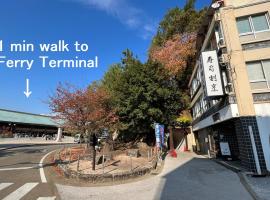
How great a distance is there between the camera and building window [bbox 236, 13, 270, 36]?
40.8 feet

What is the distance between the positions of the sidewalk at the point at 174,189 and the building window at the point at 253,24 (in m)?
8.05

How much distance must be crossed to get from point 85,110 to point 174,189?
49.8 feet

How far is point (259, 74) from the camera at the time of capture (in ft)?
39.2

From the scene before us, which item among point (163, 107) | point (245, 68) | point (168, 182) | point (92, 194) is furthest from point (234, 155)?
point (92, 194)

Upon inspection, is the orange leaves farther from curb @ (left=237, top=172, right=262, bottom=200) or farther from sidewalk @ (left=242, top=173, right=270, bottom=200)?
sidewalk @ (left=242, top=173, right=270, bottom=200)

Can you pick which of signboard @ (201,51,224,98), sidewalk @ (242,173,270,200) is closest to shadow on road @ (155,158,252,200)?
sidewalk @ (242,173,270,200)

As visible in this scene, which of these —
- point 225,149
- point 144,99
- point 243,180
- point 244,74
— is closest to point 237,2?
point 244,74

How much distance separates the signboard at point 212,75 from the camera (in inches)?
481

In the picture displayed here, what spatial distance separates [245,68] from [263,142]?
4.03 m

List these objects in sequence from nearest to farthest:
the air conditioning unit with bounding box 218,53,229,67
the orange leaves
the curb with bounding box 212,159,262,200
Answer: the curb with bounding box 212,159,262,200 < the air conditioning unit with bounding box 218,53,229,67 < the orange leaves

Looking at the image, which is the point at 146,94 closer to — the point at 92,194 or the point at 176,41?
the point at 176,41

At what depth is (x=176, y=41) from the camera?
29.7m

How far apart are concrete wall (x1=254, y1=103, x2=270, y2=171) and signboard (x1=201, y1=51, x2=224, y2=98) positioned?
6.82ft

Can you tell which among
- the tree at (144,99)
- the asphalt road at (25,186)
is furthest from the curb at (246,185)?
the tree at (144,99)
